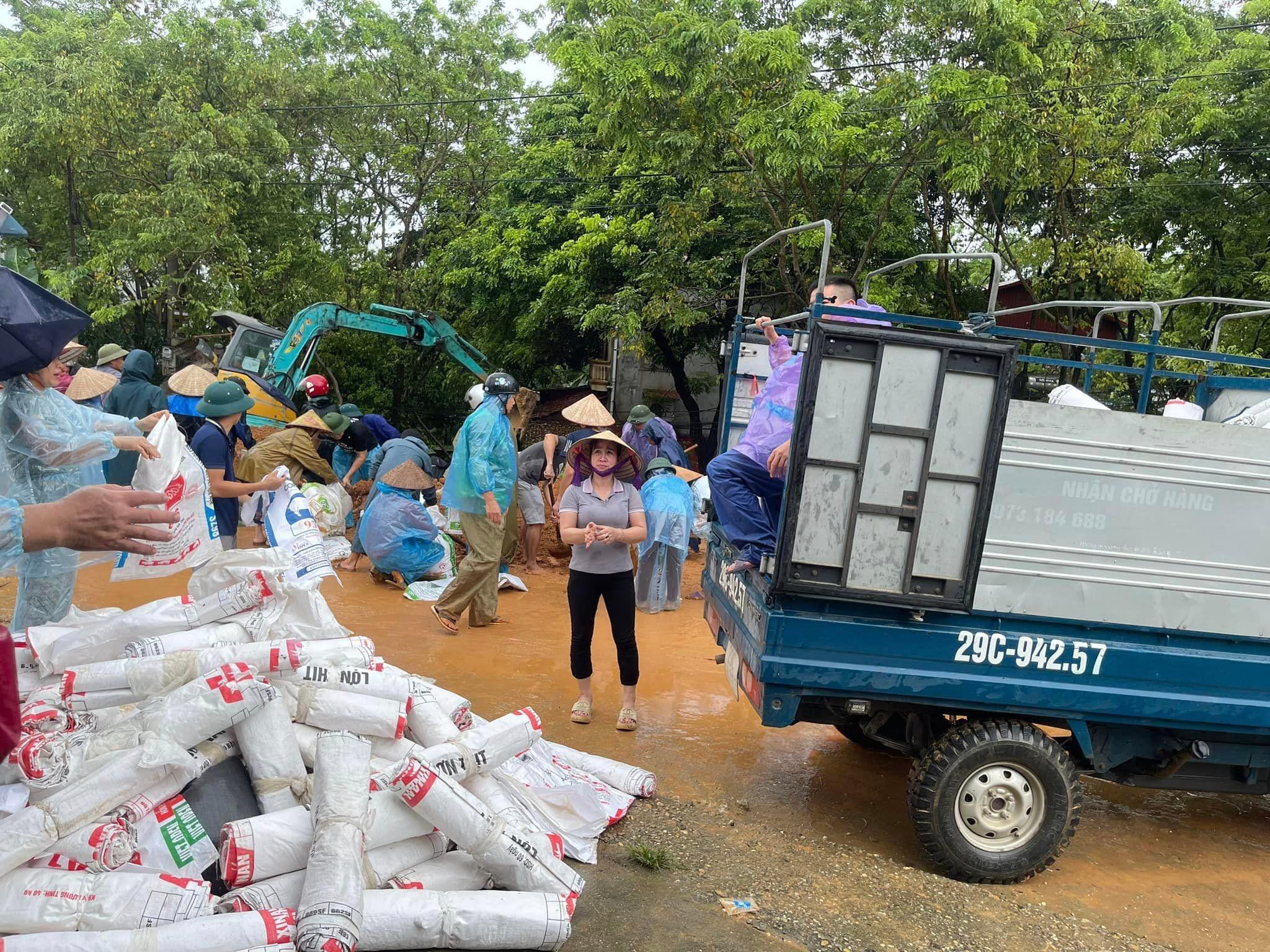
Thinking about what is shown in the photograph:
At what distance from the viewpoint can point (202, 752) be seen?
3.33 meters

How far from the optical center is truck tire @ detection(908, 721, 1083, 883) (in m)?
4.02

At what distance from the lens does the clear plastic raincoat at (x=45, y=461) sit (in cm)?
384

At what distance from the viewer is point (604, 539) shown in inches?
205

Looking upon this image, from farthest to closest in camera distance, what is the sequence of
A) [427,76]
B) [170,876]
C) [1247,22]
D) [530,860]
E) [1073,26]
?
[427,76] < [1247,22] < [1073,26] < [530,860] < [170,876]

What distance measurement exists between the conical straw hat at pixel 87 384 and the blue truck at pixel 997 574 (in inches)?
233

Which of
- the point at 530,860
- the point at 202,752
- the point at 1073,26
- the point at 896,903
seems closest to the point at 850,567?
the point at 896,903

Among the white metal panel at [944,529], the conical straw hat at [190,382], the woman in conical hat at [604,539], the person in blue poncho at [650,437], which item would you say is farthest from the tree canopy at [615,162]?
the white metal panel at [944,529]

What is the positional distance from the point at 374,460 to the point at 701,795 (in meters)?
5.62

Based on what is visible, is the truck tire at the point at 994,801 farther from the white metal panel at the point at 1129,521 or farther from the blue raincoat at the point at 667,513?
the blue raincoat at the point at 667,513

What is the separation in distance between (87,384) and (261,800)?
545 centimetres

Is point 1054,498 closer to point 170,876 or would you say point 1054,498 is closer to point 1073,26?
point 170,876

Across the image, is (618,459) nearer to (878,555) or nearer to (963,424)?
(878,555)

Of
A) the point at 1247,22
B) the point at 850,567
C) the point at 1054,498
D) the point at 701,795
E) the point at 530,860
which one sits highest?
the point at 1247,22

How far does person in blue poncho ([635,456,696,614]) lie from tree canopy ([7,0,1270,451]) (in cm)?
421
